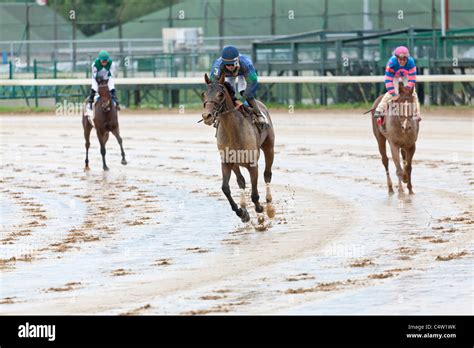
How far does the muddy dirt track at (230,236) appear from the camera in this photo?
409 inches

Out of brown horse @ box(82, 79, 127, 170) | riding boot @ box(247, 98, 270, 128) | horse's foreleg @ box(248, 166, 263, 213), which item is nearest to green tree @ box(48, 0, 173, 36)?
brown horse @ box(82, 79, 127, 170)

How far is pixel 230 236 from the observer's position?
47.7 feet

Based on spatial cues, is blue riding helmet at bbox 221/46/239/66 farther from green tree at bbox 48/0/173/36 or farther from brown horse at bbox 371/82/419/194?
green tree at bbox 48/0/173/36

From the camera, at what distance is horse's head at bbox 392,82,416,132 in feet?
59.0

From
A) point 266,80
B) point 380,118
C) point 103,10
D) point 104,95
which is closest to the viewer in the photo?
point 380,118

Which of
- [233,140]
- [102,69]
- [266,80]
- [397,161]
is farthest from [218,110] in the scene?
[266,80]

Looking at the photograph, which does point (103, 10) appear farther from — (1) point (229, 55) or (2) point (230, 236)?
(2) point (230, 236)

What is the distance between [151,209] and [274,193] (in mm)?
2330

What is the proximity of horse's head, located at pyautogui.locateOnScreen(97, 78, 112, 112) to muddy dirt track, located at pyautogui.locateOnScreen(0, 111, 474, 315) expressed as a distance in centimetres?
112

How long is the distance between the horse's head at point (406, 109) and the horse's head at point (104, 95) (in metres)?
6.48

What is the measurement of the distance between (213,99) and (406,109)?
178 inches

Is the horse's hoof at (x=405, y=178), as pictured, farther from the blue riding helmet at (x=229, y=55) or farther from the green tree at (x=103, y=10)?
the green tree at (x=103, y=10)

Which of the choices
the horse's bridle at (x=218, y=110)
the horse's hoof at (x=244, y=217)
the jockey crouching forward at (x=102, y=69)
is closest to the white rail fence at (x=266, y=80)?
the jockey crouching forward at (x=102, y=69)

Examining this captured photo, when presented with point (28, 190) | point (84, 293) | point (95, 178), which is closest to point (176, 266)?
point (84, 293)
